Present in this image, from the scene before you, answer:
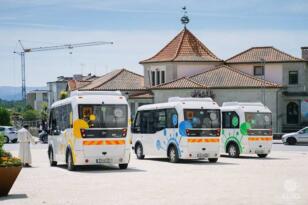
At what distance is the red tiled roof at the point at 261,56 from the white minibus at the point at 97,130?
52.3m

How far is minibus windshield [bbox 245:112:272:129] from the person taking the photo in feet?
105

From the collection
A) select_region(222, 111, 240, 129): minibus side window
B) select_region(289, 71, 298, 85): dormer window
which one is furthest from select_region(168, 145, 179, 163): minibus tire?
select_region(289, 71, 298, 85): dormer window

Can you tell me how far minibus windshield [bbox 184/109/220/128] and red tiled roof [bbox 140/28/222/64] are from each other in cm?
4606

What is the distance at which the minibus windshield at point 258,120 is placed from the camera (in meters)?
32.2

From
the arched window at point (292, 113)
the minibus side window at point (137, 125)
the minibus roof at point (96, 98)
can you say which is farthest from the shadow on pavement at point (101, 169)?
the arched window at point (292, 113)

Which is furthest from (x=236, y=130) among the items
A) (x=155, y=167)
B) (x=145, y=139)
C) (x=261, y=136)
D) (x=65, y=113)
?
(x=65, y=113)

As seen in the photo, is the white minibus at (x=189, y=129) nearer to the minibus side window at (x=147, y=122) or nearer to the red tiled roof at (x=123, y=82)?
the minibus side window at (x=147, y=122)

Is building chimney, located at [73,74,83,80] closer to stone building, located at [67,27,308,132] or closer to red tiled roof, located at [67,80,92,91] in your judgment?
red tiled roof, located at [67,80,92,91]

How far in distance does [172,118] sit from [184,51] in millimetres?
48116

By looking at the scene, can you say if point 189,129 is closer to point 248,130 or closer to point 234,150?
point 248,130

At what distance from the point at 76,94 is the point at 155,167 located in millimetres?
4005

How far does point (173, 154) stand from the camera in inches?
1128

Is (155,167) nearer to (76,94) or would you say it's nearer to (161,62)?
(76,94)

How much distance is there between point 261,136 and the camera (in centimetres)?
3216
